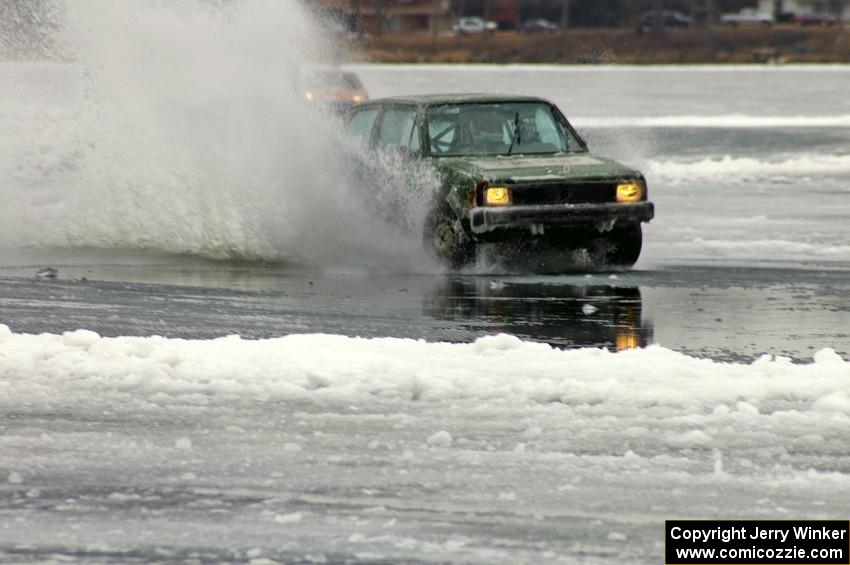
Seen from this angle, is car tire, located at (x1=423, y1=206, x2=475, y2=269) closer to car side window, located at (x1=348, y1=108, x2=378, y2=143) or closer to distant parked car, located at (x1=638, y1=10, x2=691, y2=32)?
car side window, located at (x1=348, y1=108, x2=378, y2=143)

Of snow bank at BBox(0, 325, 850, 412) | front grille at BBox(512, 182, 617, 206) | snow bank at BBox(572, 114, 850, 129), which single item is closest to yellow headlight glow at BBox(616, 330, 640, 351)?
snow bank at BBox(0, 325, 850, 412)

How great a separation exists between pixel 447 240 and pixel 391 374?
4646mm

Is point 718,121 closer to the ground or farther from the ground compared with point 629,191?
farther from the ground

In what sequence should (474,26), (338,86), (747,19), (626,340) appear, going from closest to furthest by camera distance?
(626,340)
(338,86)
(747,19)
(474,26)

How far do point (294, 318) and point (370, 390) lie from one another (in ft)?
8.33

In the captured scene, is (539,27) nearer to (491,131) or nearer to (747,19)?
(747,19)

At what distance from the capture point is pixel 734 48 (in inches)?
3462

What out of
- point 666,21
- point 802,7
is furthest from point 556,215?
point 802,7

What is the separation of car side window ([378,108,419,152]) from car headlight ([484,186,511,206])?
1080 mm

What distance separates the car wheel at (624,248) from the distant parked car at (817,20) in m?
85.2

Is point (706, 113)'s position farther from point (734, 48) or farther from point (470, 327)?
point (734, 48)

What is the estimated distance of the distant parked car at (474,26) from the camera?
96.6m

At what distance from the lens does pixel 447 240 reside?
12.5m

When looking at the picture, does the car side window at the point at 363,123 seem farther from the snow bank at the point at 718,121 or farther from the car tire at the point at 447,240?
the snow bank at the point at 718,121
